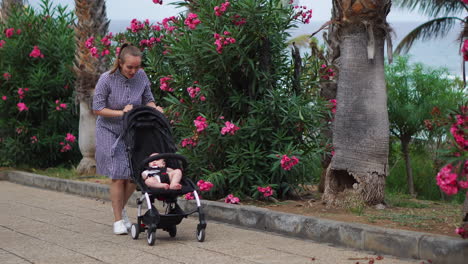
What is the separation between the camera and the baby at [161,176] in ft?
24.4

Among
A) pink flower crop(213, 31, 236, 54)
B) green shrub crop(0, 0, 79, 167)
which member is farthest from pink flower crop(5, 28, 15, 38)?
pink flower crop(213, 31, 236, 54)

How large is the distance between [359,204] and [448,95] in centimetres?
1035

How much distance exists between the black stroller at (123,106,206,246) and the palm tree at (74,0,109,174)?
640 centimetres

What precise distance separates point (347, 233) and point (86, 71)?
8042 millimetres

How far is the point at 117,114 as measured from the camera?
A: 8094 millimetres

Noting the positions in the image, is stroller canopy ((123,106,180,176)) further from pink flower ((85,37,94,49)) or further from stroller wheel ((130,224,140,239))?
pink flower ((85,37,94,49))

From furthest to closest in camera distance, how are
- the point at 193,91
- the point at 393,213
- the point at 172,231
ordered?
the point at 193,91
the point at 393,213
the point at 172,231

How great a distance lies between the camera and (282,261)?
6.61 metres

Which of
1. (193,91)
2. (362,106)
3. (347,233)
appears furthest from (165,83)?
(347,233)

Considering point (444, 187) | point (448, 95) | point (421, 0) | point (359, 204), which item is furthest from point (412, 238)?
point (421, 0)

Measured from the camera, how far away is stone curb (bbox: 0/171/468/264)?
6391 millimetres

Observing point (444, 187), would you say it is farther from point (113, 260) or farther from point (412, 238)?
point (113, 260)

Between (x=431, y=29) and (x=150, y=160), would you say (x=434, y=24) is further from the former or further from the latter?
(x=150, y=160)

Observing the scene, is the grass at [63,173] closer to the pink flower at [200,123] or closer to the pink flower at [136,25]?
the pink flower at [136,25]
